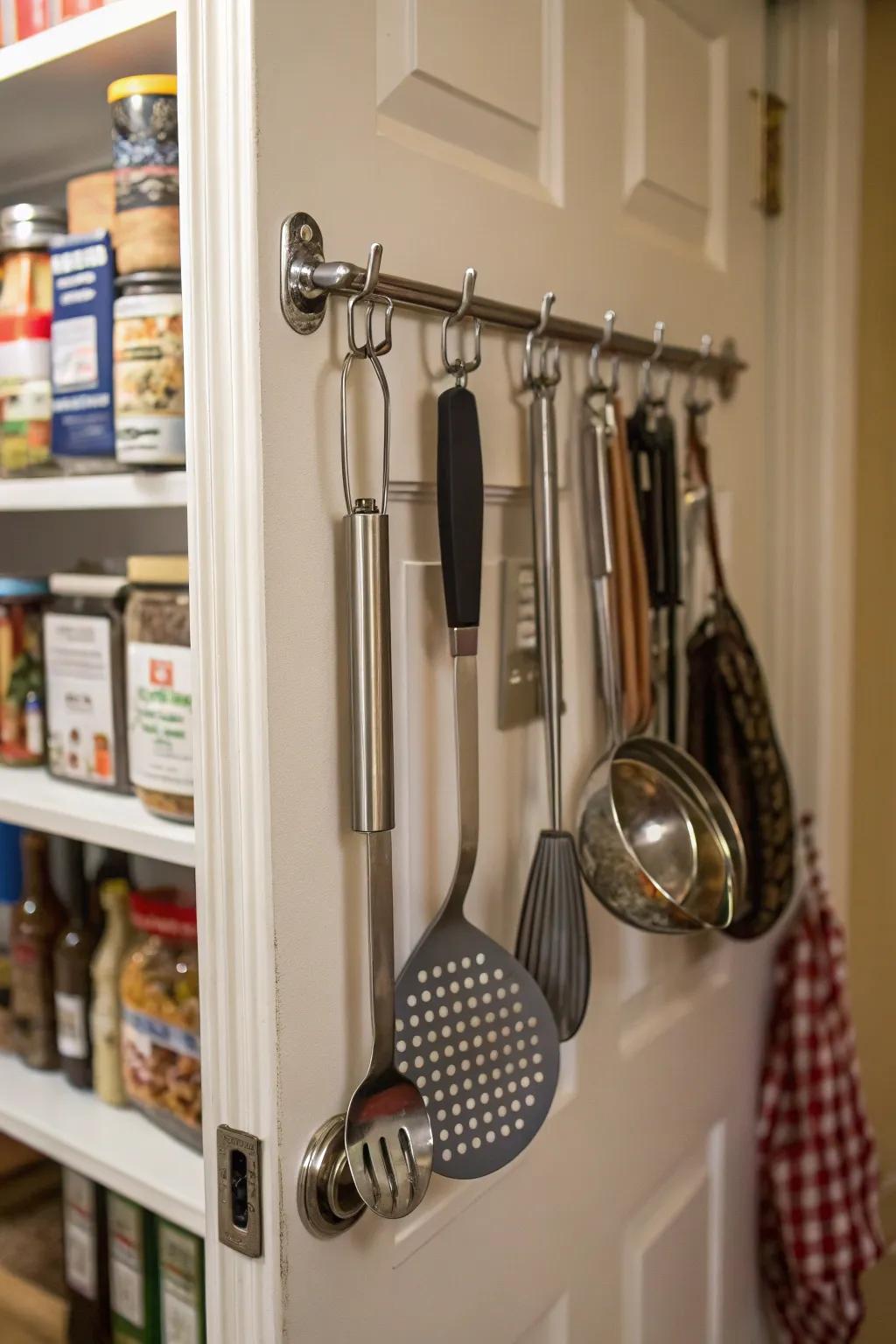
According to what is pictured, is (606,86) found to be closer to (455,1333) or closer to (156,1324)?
(455,1333)

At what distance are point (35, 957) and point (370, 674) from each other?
57 centimetres

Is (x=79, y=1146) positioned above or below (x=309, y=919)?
below

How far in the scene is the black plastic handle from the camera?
73 cm

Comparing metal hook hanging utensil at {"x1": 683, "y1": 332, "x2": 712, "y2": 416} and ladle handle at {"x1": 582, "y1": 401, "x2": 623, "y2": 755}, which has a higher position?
metal hook hanging utensil at {"x1": 683, "y1": 332, "x2": 712, "y2": 416}

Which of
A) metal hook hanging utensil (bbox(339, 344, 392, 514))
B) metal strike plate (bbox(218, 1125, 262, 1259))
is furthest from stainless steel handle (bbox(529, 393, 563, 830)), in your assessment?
metal strike plate (bbox(218, 1125, 262, 1259))

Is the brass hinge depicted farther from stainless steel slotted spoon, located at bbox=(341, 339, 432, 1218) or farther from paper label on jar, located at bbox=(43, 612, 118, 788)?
paper label on jar, located at bbox=(43, 612, 118, 788)

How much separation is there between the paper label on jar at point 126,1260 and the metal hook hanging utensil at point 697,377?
34.7 inches

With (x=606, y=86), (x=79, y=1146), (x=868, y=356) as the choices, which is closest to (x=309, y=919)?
(x=79, y=1146)

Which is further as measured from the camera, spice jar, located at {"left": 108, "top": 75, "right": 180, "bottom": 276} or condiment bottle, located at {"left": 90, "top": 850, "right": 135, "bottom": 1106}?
condiment bottle, located at {"left": 90, "top": 850, "right": 135, "bottom": 1106}

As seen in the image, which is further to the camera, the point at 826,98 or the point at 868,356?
the point at 868,356

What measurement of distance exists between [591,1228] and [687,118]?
1.03 m

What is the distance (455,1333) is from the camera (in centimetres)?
84

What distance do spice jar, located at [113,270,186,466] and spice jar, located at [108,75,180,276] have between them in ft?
0.06

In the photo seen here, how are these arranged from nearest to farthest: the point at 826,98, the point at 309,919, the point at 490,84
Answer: the point at 309,919
the point at 490,84
the point at 826,98
